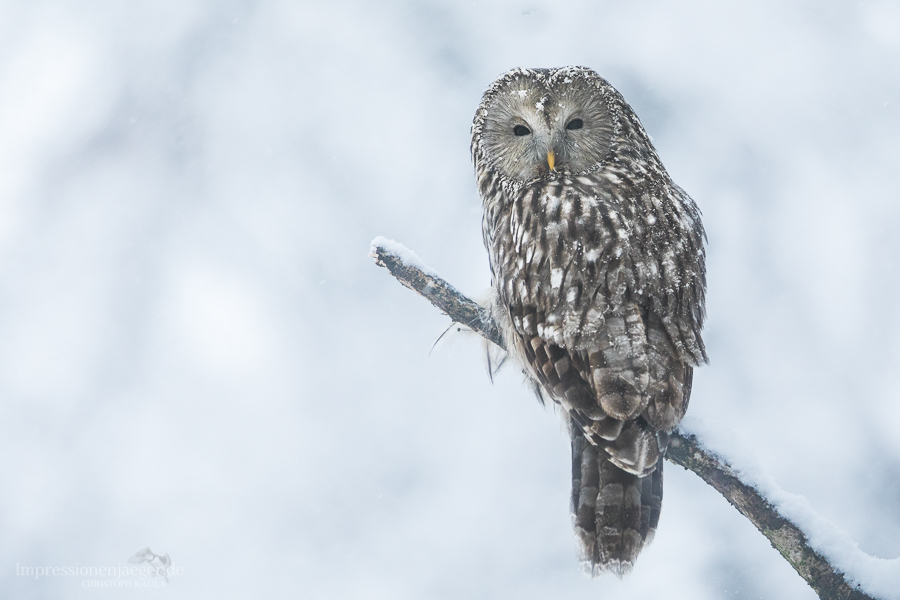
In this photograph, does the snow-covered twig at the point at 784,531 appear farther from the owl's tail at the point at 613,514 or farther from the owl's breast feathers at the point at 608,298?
the owl's breast feathers at the point at 608,298

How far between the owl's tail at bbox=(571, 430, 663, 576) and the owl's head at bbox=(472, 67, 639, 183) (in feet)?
4.17

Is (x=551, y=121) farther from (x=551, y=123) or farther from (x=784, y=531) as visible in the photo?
(x=784, y=531)

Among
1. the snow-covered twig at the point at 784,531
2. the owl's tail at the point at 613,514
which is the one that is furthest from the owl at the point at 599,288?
the snow-covered twig at the point at 784,531

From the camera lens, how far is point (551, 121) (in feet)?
10.2

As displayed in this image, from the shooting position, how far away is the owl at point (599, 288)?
2.53 m

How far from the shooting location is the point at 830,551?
7.98 feet

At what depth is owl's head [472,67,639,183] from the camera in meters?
3.12

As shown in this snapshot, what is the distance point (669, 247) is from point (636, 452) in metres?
0.84

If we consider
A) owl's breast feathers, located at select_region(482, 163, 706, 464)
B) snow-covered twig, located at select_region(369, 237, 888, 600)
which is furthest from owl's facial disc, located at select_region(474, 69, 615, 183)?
snow-covered twig, located at select_region(369, 237, 888, 600)

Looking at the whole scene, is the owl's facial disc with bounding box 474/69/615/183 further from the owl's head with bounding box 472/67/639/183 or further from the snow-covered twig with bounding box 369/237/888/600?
the snow-covered twig with bounding box 369/237/888/600

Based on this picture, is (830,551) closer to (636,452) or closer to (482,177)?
(636,452)

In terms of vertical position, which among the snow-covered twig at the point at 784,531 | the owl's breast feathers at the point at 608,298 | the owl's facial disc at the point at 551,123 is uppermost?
the owl's facial disc at the point at 551,123

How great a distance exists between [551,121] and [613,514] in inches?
64.4

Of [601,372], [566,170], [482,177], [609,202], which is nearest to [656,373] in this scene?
[601,372]
